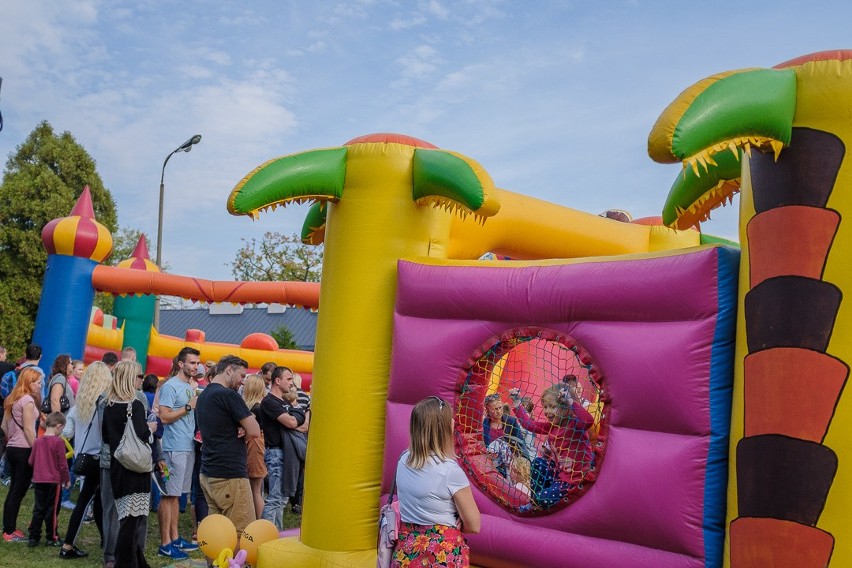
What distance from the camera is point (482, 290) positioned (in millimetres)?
4047

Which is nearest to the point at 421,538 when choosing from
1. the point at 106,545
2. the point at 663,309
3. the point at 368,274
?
the point at 663,309

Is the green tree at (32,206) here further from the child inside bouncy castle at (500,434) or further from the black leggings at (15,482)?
the child inside bouncy castle at (500,434)

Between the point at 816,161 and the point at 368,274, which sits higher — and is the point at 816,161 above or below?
above

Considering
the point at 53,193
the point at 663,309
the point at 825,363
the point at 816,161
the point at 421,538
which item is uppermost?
the point at 53,193

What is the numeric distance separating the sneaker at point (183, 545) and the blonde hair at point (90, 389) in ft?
3.36

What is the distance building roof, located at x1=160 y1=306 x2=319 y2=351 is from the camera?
27672mm

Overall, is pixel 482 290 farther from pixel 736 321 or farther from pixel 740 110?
pixel 740 110

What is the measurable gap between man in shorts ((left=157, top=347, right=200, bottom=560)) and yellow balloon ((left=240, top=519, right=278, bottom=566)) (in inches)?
34.6

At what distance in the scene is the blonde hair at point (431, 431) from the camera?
294cm

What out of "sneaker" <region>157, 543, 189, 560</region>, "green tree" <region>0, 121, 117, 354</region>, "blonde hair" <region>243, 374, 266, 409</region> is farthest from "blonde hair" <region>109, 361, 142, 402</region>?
"green tree" <region>0, 121, 117, 354</region>

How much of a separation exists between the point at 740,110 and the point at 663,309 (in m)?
0.92

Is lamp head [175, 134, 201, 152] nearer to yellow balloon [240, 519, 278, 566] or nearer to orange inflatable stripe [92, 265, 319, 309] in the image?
orange inflatable stripe [92, 265, 319, 309]

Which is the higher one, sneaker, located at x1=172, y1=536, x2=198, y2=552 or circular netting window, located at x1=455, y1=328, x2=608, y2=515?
circular netting window, located at x1=455, y1=328, x2=608, y2=515

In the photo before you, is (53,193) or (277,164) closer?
(277,164)
